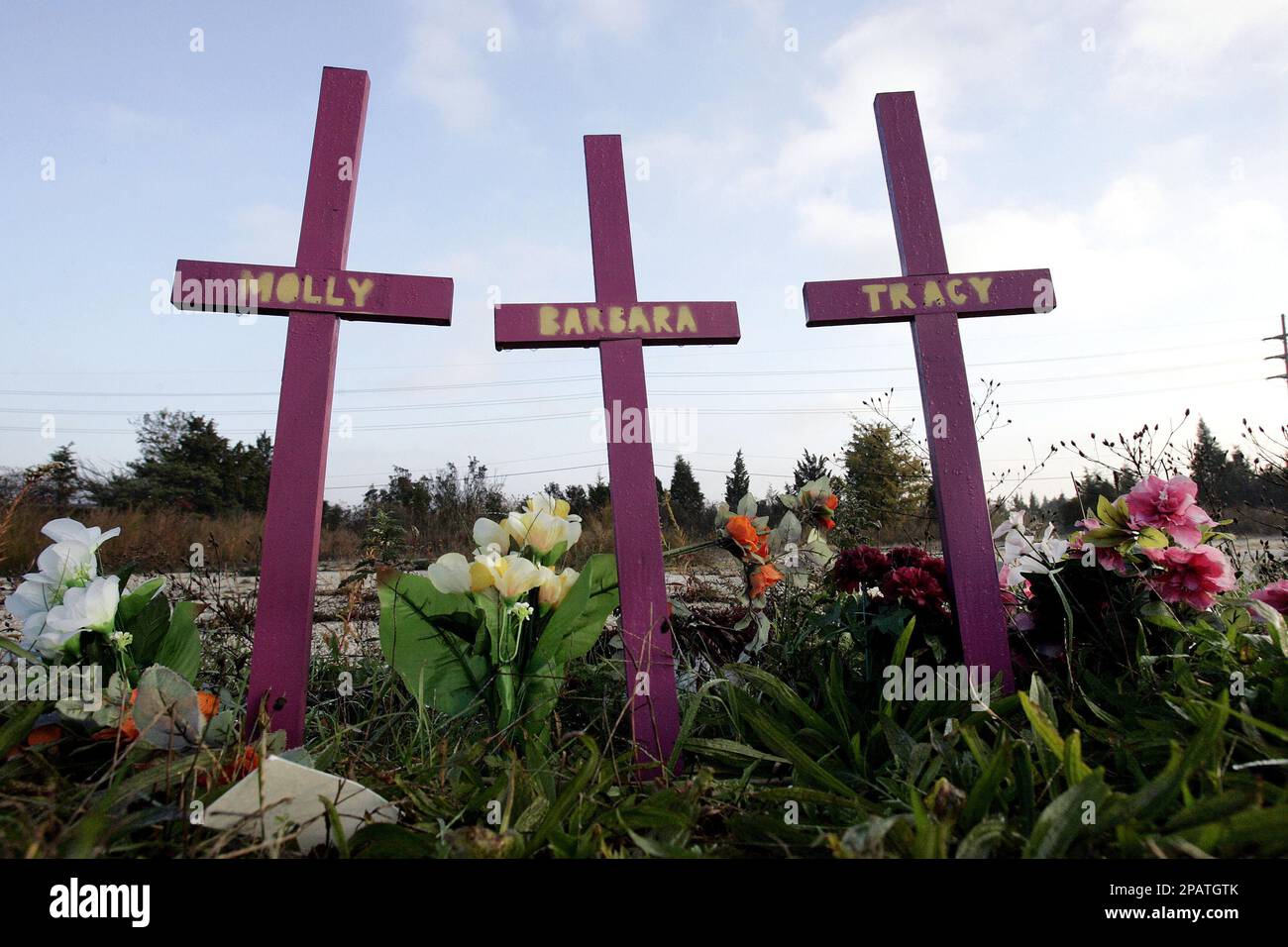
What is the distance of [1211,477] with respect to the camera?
3.71 metres

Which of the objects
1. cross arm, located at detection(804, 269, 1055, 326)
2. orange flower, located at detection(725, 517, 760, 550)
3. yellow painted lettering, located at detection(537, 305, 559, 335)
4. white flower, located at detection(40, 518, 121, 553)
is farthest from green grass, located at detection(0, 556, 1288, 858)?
yellow painted lettering, located at detection(537, 305, 559, 335)

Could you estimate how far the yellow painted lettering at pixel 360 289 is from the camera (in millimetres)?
1993

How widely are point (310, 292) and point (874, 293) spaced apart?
1674mm

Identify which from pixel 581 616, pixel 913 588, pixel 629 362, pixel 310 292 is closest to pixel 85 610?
pixel 310 292

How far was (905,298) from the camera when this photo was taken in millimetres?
2143

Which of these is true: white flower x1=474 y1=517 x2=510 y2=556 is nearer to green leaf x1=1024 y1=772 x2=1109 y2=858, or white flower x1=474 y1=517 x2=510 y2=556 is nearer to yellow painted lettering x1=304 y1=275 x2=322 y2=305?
yellow painted lettering x1=304 y1=275 x2=322 y2=305

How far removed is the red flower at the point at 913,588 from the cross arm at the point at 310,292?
155 centimetres

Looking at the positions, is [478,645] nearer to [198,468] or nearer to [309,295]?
[309,295]

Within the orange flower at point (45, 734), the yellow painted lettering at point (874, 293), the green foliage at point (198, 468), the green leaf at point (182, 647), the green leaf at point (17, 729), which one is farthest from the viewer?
the green foliage at point (198, 468)

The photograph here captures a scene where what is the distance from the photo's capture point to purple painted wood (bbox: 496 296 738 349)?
2027mm

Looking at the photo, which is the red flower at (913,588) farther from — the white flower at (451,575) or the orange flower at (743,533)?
the white flower at (451,575)

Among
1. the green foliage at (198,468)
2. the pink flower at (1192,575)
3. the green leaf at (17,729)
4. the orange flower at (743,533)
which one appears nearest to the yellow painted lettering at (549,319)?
the orange flower at (743,533)
